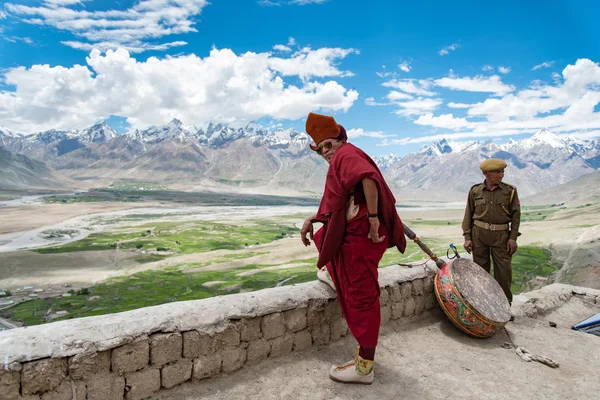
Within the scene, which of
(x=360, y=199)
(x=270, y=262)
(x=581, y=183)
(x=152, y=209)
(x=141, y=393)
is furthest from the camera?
(x=581, y=183)

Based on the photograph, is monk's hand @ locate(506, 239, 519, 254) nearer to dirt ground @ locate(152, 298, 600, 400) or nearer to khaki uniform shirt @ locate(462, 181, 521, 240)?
khaki uniform shirt @ locate(462, 181, 521, 240)

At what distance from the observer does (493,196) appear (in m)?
4.99

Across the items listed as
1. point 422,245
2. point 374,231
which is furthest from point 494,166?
point 374,231

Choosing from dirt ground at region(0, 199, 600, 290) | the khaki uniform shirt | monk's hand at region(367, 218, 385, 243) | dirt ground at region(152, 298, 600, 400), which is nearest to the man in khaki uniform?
the khaki uniform shirt

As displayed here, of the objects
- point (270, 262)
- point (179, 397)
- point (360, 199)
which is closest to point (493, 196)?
point (360, 199)

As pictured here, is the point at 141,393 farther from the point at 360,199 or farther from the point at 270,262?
the point at 270,262

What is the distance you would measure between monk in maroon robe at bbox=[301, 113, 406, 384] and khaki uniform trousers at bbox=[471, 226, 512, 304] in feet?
7.21

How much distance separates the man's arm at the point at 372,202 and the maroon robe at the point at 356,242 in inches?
2.6

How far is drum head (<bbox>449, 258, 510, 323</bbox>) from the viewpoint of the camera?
173 inches

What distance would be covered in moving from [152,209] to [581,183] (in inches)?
6016

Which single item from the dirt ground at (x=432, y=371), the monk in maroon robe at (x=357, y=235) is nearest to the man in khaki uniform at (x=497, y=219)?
the dirt ground at (x=432, y=371)

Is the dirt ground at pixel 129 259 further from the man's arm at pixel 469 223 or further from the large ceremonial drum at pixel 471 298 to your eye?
the large ceremonial drum at pixel 471 298

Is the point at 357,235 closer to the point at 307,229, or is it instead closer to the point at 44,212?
the point at 307,229

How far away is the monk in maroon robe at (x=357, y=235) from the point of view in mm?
Answer: 3158
